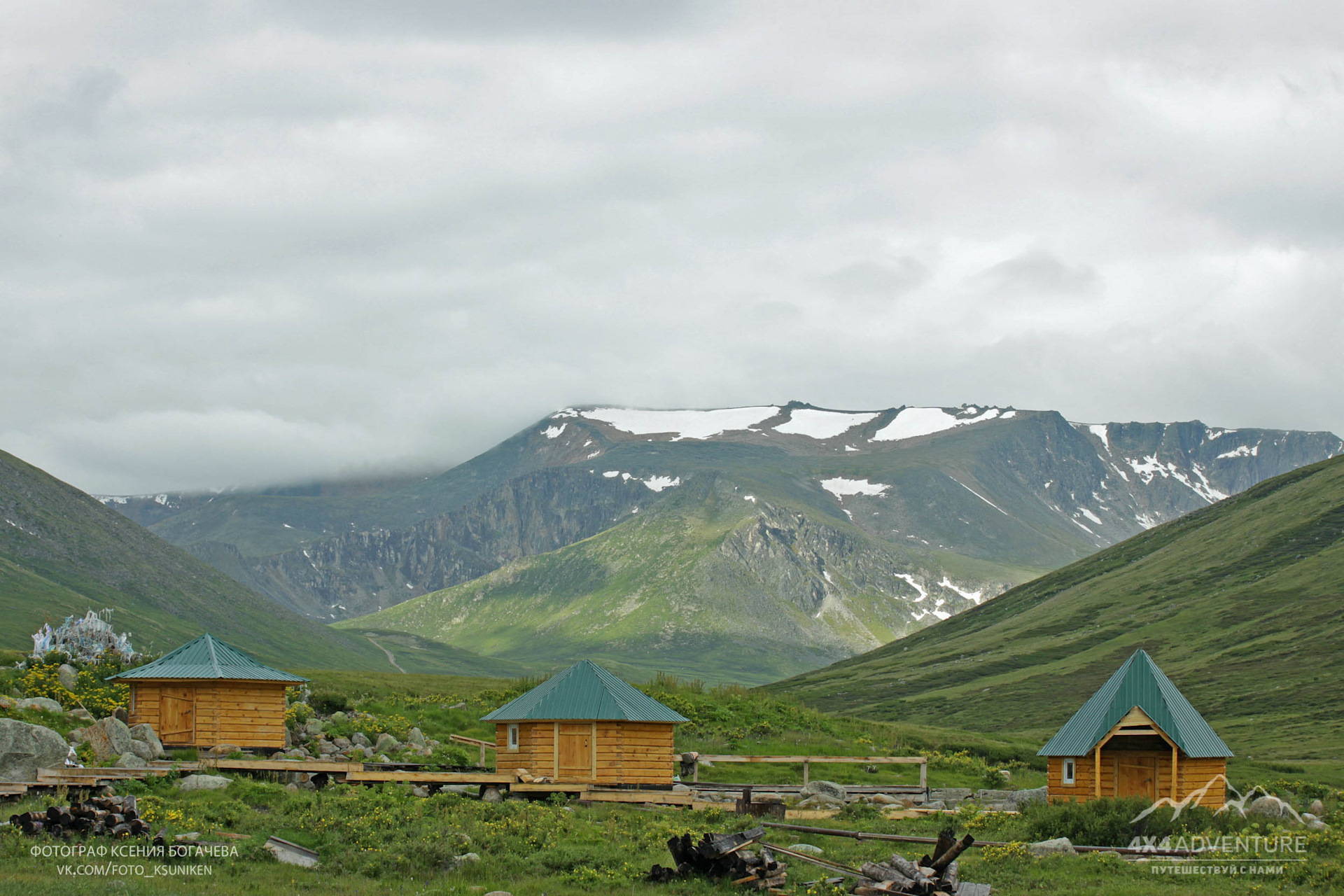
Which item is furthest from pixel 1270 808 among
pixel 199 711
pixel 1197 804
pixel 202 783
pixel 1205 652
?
pixel 1205 652

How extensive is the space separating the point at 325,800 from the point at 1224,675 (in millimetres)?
124088

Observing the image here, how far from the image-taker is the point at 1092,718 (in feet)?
150

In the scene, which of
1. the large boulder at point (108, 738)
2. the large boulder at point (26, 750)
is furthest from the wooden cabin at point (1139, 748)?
the large boulder at point (26, 750)

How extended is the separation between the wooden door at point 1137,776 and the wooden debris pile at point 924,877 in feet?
73.9

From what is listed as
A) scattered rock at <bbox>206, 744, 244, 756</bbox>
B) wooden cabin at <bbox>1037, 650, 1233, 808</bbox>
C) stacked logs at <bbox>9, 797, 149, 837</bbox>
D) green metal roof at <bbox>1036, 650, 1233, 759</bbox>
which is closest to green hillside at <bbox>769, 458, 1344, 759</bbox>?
wooden cabin at <bbox>1037, 650, 1233, 808</bbox>

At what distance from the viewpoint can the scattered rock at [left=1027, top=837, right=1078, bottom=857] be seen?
102 ft

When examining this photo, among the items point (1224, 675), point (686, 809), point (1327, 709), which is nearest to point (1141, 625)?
point (1224, 675)

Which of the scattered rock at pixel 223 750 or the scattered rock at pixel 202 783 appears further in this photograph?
the scattered rock at pixel 223 750

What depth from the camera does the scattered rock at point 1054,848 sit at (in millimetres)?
30938

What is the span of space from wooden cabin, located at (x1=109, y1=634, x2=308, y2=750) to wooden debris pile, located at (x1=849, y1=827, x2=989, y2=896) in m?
27.8

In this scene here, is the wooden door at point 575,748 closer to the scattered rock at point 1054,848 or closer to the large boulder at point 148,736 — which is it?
the large boulder at point 148,736

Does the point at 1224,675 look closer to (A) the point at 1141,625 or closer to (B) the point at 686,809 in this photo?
(A) the point at 1141,625

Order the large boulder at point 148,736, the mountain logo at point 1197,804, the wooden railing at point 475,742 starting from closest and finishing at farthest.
→ the mountain logo at point 1197,804
the large boulder at point 148,736
the wooden railing at point 475,742

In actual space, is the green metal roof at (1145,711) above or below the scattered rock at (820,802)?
above
